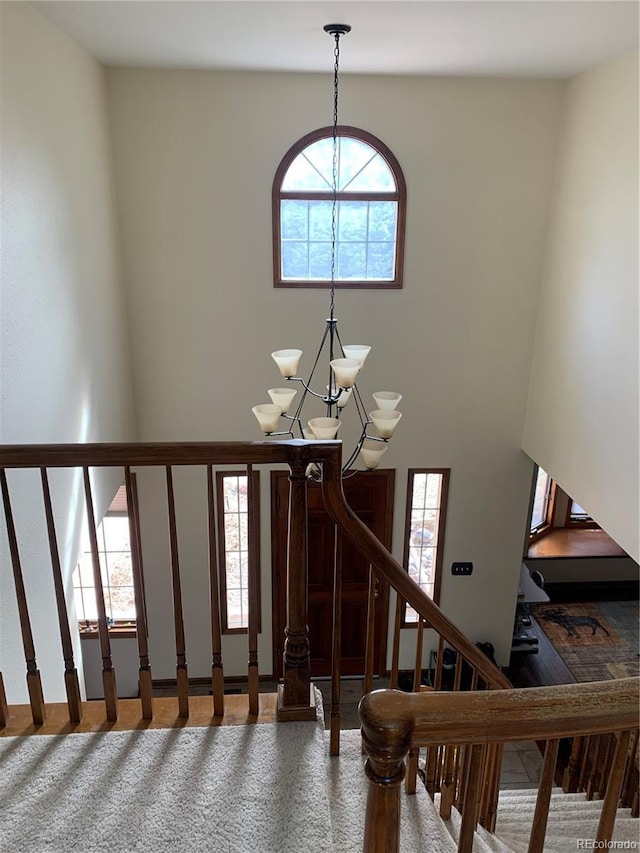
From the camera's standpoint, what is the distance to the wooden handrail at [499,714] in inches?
32.5

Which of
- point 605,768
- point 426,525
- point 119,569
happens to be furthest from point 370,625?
point 119,569

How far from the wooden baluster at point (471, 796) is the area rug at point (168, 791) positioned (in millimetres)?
755

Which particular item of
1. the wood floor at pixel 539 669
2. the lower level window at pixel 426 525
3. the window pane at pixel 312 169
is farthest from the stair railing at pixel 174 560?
the wood floor at pixel 539 669

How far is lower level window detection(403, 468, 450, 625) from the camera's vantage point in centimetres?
554

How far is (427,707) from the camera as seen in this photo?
84 cm

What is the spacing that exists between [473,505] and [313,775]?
13.4 ft

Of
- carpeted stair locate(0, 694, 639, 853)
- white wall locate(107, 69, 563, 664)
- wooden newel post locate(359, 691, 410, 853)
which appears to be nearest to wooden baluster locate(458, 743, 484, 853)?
wooden newel post locate(359, 691, 410, 853)

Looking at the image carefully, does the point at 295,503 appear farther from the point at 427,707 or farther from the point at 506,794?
the point at 506,794

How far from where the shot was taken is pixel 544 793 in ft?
3.11

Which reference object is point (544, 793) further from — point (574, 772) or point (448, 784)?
point (574, 772)

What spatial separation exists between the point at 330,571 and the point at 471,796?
4884 mm

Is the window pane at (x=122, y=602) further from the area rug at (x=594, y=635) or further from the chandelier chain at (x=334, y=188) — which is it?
the area rug at (x=594, y=635)

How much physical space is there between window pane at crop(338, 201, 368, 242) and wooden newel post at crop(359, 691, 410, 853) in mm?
4408

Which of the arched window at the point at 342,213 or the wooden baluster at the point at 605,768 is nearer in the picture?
the wooden baluster at the point at 605,768
